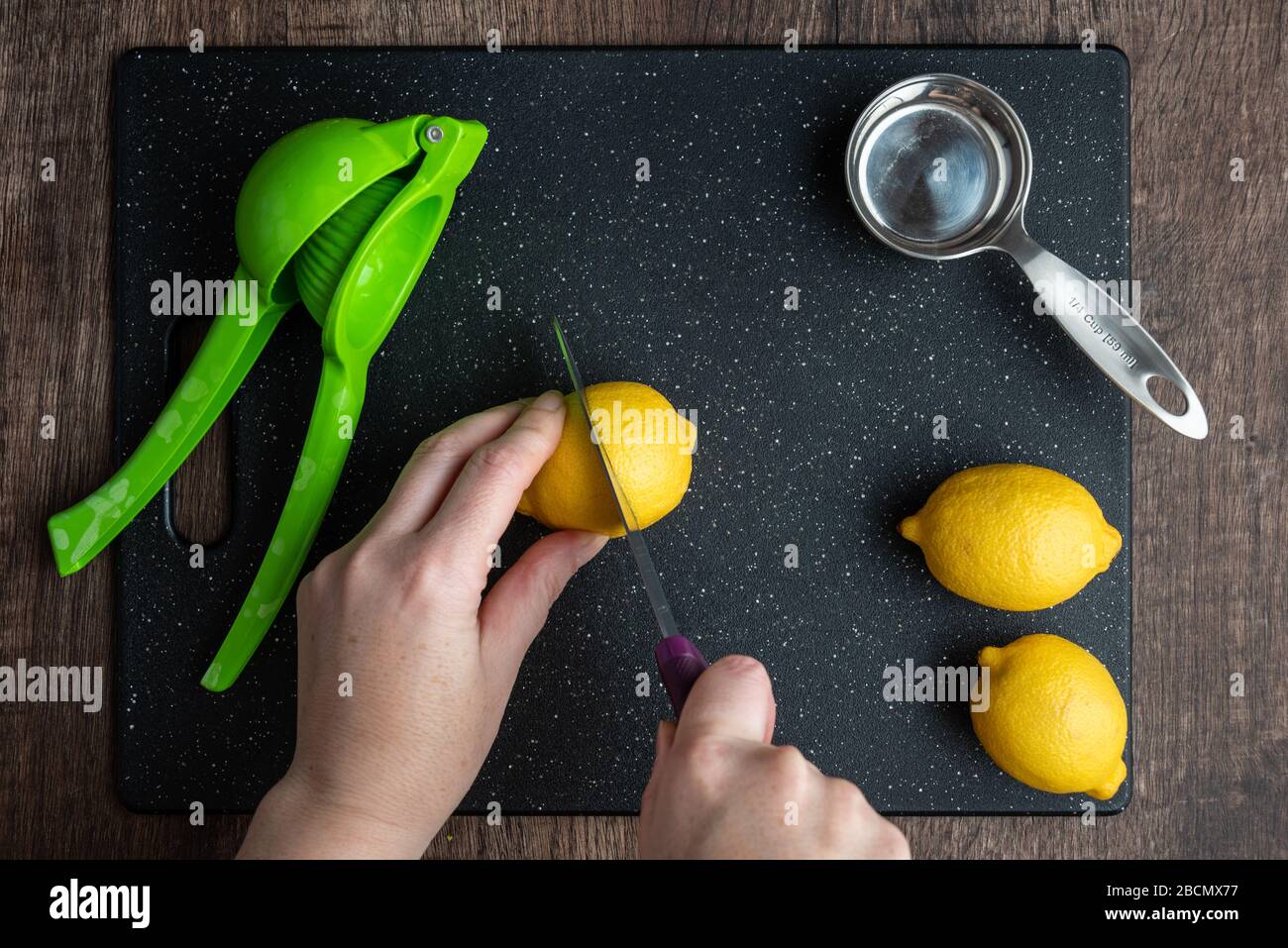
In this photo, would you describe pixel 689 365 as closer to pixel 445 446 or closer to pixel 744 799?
pixel 445 446

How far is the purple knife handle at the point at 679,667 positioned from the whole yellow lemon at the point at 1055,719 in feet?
0.73

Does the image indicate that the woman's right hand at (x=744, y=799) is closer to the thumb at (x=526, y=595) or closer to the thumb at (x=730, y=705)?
the thumb at (x=730, y=705)

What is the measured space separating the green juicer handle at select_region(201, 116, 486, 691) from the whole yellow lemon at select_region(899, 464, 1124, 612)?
0.38 meters

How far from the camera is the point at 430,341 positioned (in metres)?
0.71

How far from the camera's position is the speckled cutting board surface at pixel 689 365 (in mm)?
701

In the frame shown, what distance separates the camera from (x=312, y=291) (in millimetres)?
643

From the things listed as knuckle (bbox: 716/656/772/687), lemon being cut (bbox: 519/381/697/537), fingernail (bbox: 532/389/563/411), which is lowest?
knuckle (bbox: 716/656/772/687)

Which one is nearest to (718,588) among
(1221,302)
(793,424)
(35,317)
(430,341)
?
(793,424)

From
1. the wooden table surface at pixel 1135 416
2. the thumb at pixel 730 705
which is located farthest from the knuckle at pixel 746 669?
the wooden table surface at pixel 1135 416

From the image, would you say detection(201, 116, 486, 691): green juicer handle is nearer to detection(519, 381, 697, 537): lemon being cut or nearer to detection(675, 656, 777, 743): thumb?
detection(519, 381, 697, 537): lemon being cut

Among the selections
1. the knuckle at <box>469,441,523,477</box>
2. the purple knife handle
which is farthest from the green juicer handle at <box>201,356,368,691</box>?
the purple knife handle

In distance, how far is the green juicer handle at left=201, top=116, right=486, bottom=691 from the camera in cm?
63
